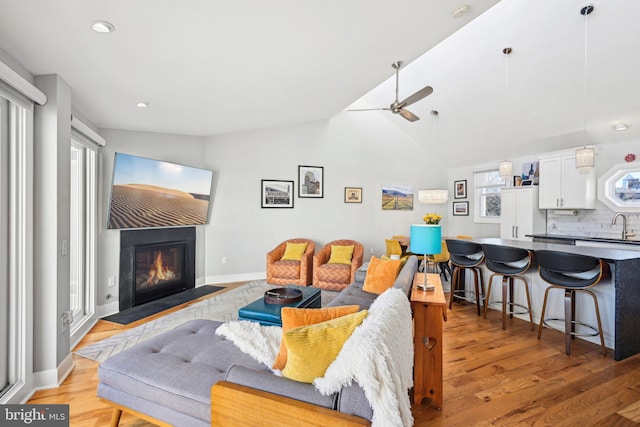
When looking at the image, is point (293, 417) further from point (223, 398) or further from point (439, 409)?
point (439, 409)

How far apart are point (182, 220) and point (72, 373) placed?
2.51 m

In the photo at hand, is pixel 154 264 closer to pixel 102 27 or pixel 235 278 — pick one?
pixel 235 278

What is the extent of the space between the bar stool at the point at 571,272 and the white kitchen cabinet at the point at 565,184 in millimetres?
2346

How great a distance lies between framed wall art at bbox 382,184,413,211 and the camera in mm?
6684

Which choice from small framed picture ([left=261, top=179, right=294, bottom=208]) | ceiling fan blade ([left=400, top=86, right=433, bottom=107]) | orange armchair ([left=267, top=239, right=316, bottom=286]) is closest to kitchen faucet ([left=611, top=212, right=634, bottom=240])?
ceiling fan blade ([left=400, top=86, right=433, bottom=107])

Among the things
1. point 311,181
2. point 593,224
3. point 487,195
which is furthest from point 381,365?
point 487,195

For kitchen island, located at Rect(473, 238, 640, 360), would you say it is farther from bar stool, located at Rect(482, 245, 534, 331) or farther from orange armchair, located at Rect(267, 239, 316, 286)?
orange armchair, located at Rect(267, 239, 316, 286)

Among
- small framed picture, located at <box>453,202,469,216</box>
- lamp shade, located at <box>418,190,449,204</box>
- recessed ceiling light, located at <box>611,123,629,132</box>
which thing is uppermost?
recessed ceiling light, located at <box>611,123,629,132</box>

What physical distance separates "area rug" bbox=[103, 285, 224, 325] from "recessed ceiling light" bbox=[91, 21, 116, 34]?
300 centimetres

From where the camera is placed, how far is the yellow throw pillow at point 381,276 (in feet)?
10.7

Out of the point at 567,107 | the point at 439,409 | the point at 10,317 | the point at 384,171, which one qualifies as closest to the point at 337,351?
the point at 439,409

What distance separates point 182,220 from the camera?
4656 mm

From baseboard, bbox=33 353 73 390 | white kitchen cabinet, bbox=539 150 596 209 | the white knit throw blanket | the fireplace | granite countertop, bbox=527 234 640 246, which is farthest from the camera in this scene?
white kitchen cabinet, bbox=539 150 596 209

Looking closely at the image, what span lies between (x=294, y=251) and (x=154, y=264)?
2.19 metres
